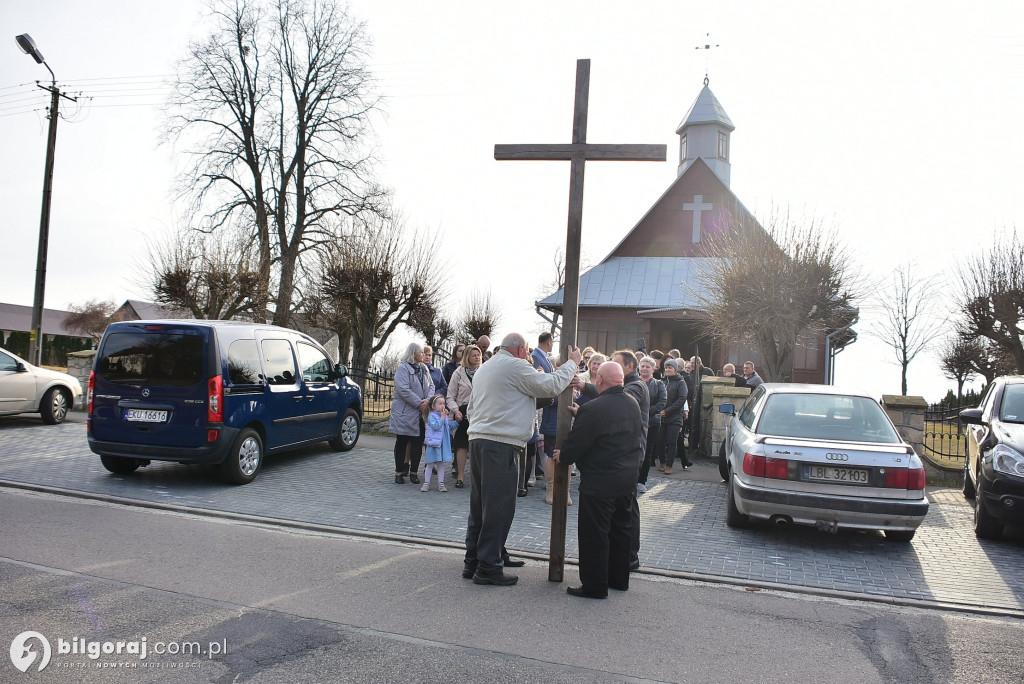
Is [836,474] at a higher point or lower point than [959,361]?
lower

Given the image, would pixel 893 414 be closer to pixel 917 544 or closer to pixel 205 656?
pixel 917 544

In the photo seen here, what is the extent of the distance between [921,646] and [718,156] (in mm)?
37178

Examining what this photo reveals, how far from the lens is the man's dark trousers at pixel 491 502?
5.54 meters

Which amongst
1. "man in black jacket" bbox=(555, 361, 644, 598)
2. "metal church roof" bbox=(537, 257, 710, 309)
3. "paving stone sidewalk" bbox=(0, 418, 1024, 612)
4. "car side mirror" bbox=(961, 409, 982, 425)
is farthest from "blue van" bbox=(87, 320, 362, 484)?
"metal church roof" bbox=(537, 257, 710, 309)

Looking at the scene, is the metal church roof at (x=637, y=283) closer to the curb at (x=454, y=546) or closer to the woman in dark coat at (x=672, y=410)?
the woman in dark coat at (x=672, y=410)

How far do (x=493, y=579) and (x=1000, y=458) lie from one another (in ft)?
17.8

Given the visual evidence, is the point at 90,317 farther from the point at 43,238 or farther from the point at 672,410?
the point at 672,410

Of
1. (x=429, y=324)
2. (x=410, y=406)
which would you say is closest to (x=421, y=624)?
(x=410, y=406)

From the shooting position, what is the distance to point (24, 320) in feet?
258

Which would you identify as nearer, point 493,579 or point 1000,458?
point 493,579

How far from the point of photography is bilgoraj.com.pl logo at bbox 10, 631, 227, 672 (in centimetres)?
392

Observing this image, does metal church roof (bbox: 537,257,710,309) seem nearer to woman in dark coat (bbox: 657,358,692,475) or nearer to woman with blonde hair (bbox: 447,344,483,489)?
woman in dark coat (bbox: 657,358,692,475)

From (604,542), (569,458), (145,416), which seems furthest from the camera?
(145,416)

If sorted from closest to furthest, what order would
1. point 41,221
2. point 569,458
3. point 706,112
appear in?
point 569,458, point 41,221, point 706,112
